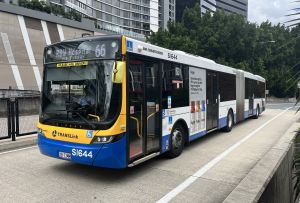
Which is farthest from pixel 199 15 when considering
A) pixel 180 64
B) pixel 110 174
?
pixel 110 174

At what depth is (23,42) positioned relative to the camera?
124 ft

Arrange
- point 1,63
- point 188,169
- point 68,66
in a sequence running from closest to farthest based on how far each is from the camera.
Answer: point 68,66 < point 188,169 < point 1,63

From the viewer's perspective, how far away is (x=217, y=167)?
23.0ft

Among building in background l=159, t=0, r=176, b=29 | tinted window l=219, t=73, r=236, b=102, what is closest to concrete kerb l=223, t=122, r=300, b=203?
tinted window l=219, t=73, r=236, b=102

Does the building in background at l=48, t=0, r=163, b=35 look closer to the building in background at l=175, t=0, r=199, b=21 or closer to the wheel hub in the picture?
the building in background at l=175, t=0, r=199, b=21

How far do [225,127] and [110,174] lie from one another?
23.9 ft

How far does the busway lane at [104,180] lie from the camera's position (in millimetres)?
5141

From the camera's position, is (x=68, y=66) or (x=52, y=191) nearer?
(x=52, y=191)

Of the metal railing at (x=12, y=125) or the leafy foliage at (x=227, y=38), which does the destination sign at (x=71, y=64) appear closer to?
the metal railing at (x=12, y=125)

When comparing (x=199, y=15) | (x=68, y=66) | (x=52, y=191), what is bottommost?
(x=52, y=191)

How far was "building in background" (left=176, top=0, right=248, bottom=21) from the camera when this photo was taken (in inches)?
4372

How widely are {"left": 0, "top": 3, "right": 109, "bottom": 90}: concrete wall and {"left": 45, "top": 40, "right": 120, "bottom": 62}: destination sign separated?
30.8m

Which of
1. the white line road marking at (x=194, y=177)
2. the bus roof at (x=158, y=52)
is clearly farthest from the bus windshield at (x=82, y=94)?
the white line road marking at (x=194, y=177)

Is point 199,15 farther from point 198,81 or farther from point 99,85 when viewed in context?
point 99,85
